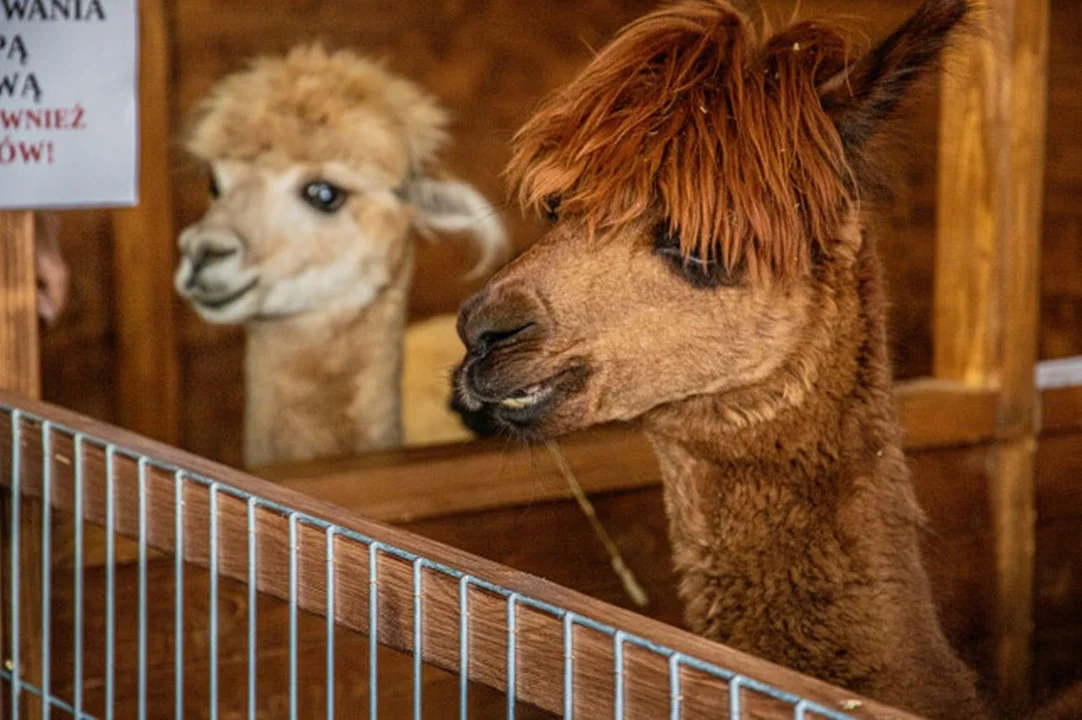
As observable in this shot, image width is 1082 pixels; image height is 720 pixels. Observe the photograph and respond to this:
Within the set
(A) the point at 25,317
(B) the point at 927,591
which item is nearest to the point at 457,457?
(A) the point at 25,317

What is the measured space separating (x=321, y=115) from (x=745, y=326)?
1796 millimetres

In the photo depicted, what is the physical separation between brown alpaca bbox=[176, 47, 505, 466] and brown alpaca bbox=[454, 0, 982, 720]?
1.46 meters

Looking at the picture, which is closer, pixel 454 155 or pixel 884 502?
pixel 884 502

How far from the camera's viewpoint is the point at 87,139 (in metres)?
3.08

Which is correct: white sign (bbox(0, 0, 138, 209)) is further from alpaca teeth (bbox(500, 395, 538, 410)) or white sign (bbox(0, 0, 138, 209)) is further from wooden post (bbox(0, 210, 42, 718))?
alpaca teeth (bbox(500, 395, 538, 410))

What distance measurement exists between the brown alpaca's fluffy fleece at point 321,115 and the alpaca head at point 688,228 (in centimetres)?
150

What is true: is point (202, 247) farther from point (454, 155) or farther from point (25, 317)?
point (25, 317)

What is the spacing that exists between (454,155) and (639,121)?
1.77m

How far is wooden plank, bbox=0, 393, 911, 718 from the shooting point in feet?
5.37

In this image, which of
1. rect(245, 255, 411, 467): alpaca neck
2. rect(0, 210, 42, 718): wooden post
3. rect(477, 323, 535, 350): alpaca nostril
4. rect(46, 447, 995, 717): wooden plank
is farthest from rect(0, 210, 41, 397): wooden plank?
rect(245, 255, 411, 467): alpaca neck

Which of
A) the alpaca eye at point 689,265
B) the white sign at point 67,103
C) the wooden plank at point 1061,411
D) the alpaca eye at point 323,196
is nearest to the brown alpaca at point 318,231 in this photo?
the alpaca eye at point 323,196

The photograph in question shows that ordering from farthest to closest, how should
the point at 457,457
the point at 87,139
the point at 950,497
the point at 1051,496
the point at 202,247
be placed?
the point at 1051,496
the point at 950,497
the point at 457,457
the point at 202,247
the point at 87,139

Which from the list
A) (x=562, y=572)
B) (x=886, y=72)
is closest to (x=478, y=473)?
(x=562, y=572)

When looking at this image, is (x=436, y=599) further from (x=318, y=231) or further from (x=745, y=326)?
(x=318, y=231)
